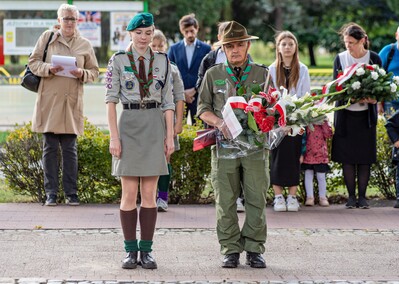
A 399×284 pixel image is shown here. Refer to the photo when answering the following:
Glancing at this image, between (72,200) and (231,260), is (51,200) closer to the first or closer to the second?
(72,200)

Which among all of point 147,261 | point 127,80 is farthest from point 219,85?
point 147,261

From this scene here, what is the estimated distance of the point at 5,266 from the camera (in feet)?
24.7

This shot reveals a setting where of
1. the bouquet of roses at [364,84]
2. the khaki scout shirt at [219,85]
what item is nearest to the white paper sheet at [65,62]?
the bouquet of roses at [364,84]

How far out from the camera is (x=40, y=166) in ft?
35.5

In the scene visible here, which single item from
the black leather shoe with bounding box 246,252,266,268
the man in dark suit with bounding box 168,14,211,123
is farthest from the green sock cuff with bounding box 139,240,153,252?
the man in dark suit with bounding box 168,14,211,123

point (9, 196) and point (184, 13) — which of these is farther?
point (184, 13)

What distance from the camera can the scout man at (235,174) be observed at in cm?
762

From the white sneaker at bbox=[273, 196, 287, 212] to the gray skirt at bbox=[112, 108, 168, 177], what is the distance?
3.05 metres

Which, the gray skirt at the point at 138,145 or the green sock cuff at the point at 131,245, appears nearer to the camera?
the gray skirt at the point at 138,145

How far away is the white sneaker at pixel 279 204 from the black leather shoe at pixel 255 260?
264 cm

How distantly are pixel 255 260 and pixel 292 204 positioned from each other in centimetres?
276

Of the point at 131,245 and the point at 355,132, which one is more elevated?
the point at 355,132

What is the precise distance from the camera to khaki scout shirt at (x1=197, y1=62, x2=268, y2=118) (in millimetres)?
7625

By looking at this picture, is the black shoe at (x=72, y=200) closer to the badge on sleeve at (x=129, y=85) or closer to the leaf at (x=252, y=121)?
the badge on sleeve at (x=129, y=85)
